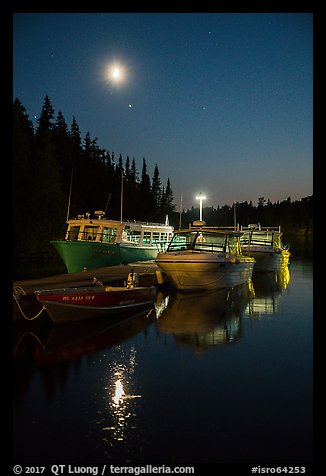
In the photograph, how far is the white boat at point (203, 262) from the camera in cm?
2181

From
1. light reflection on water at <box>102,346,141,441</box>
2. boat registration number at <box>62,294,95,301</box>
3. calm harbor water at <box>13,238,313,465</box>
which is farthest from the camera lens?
boat registration number at <box>62,294,95,301</box>

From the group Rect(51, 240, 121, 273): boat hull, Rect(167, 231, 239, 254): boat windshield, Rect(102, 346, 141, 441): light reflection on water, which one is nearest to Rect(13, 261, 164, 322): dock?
Rect(167, 231, 239, 254): boat windshield

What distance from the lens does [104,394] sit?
962 cm

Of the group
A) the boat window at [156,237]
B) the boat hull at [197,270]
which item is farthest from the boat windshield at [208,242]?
the boat window at [156,237]

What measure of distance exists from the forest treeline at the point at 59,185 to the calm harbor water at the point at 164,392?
20370 mm

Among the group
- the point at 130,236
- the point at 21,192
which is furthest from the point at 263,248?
the point at 21,192

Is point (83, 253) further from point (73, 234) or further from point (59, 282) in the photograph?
point (59, 282)

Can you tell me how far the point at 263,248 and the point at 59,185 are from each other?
36.4 m

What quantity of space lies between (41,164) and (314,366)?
53314mm

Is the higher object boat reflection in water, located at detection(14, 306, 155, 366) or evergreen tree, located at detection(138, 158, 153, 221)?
evergreen tree, located at detection(138, 158, 153, 221)

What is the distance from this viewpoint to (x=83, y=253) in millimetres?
31109

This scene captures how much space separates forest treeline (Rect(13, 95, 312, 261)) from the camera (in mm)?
55344

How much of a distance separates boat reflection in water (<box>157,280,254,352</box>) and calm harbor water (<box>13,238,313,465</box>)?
0.08 meters

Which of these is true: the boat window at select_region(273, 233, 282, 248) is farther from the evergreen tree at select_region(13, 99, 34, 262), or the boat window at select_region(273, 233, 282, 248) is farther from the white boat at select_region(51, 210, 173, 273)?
the evergreen tree at select_region(13, 99, 34, 262)
